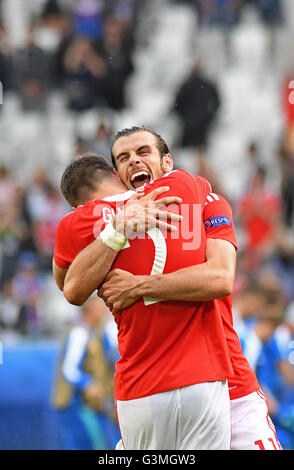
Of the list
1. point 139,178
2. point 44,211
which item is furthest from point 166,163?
point 44,211

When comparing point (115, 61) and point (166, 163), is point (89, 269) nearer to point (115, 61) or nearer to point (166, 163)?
point (166, 163)

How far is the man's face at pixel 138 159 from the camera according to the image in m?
4.02

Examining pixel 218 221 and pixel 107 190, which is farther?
pixel 107 190

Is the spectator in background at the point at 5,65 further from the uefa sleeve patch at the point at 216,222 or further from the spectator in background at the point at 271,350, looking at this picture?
the uefa sleeve patch at the point at 216,222

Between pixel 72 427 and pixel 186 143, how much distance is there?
532 centimetres

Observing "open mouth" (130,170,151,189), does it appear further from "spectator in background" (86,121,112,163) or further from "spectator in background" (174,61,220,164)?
"spectator in background" (174,61,220,164)

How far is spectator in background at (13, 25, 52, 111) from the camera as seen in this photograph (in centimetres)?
1297

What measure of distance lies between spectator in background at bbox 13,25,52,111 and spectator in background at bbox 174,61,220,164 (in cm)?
216

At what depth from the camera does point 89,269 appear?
12.0 feet

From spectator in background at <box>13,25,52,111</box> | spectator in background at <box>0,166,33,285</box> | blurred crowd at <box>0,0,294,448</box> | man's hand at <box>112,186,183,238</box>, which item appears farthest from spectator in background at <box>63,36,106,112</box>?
man's hand at <box>112,186,183,238</box>

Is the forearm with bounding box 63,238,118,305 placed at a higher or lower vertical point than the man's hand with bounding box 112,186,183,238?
lower

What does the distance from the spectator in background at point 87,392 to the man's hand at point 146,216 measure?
4.63 m

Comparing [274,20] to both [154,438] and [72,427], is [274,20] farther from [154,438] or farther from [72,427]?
[154,438]

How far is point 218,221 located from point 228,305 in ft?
1.34
